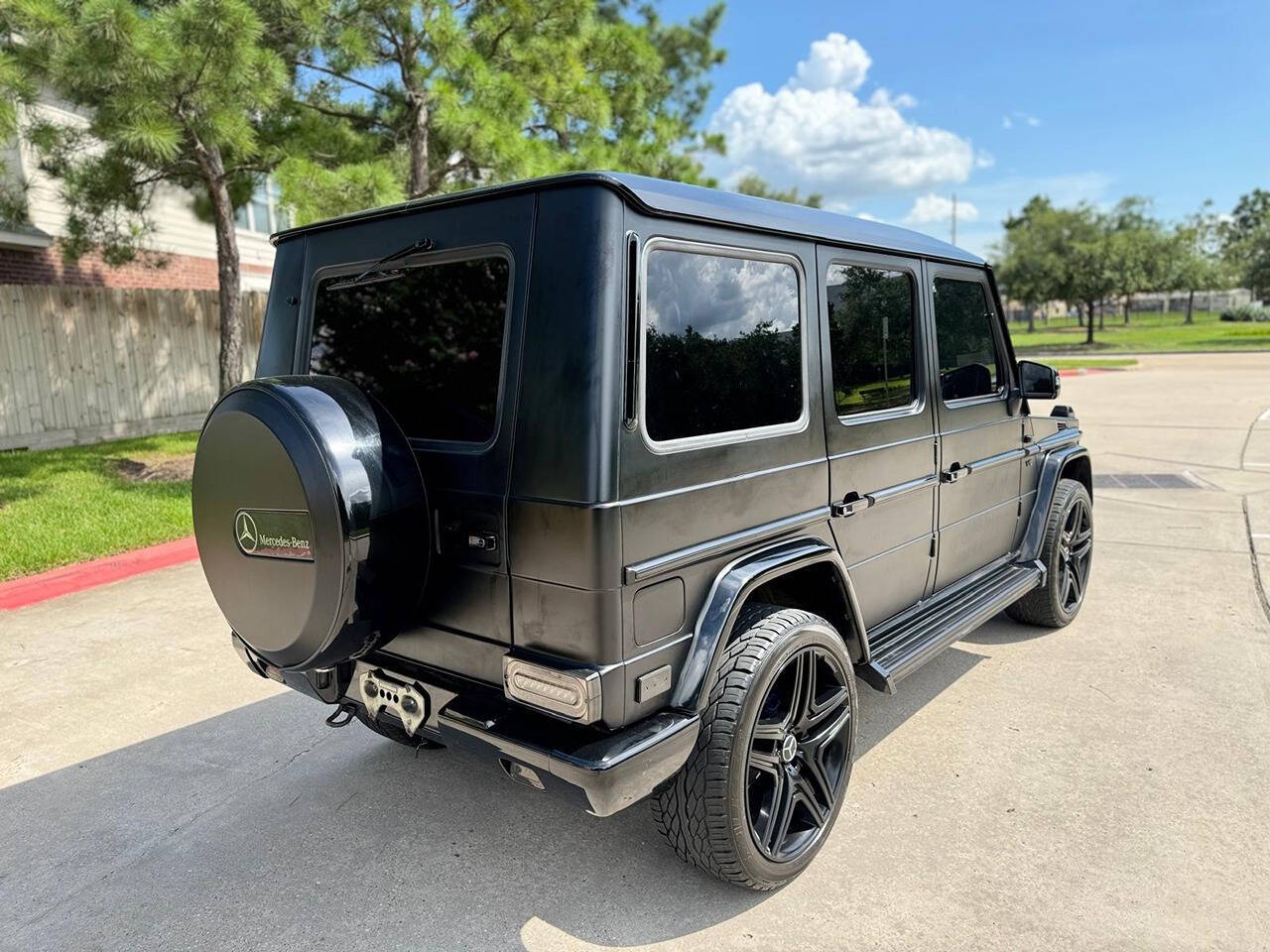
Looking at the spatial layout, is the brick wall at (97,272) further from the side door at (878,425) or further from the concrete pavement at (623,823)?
the side door at (878,425)

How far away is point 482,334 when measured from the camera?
247 centimetres

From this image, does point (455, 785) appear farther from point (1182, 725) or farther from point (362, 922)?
point (1182, 725)

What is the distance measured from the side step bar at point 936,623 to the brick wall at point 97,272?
39.1 ft

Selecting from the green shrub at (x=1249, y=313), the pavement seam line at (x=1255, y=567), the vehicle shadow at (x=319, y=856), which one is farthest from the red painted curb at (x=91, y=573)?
the green shrub at (x=1249, y=313)

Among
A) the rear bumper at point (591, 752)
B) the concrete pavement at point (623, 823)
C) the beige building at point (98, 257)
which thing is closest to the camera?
the rear bumper at point (591, 752)

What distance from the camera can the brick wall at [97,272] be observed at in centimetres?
1246

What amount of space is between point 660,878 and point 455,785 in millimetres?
996

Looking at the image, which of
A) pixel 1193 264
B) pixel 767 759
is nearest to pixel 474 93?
pixel 767 759

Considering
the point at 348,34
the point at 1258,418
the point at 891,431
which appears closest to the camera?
the point at 891,431

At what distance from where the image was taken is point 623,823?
3.04 meters

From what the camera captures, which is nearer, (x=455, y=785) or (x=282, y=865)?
(x=282, y=865)

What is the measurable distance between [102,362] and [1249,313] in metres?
61.1

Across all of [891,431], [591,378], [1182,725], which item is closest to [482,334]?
[591,378]

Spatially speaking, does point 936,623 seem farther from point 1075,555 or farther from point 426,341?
point 426,341
